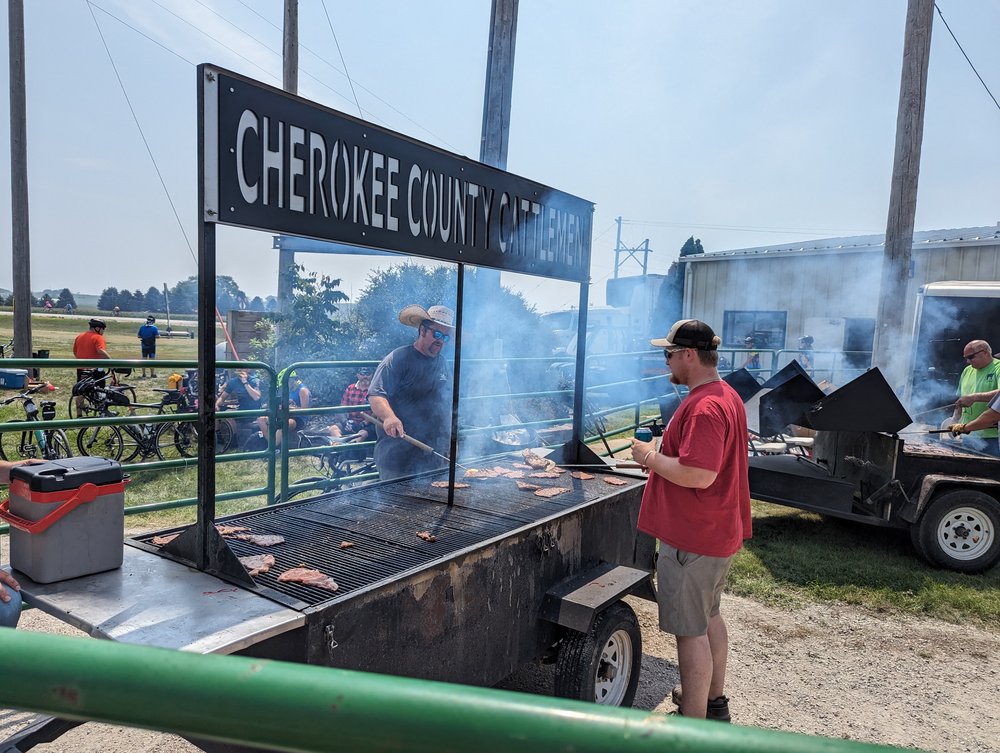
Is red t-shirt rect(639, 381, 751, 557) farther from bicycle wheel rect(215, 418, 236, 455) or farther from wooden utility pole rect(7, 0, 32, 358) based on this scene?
wooden utility pole rect(7, 0, 32, 358)

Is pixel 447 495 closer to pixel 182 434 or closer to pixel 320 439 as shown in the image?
pixel 320 439

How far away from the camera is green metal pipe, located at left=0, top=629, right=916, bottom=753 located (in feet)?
2.08

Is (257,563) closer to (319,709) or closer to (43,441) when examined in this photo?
(319,709)

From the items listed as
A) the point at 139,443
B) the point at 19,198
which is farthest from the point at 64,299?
the point at 139,443

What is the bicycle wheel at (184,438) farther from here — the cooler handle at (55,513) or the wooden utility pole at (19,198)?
the cooler handle at (55,513)

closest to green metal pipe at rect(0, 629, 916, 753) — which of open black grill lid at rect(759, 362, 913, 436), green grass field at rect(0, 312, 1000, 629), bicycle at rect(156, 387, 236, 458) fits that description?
green grass field at rect(0, 312, 1000, 629)

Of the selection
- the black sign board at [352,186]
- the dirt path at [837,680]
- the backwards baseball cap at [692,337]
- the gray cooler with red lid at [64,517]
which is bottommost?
the dirt path at [837,680]

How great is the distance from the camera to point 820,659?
4.48m

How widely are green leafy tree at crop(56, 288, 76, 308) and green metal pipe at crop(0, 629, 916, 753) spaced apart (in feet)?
159

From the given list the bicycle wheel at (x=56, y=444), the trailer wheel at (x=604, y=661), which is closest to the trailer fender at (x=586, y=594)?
the trailer wheel at (x=604, y=661)

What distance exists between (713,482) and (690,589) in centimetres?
57

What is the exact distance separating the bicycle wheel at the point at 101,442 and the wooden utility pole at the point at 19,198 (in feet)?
8.87

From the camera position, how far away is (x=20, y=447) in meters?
8.23

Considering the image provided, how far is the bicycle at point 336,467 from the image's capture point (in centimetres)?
681
